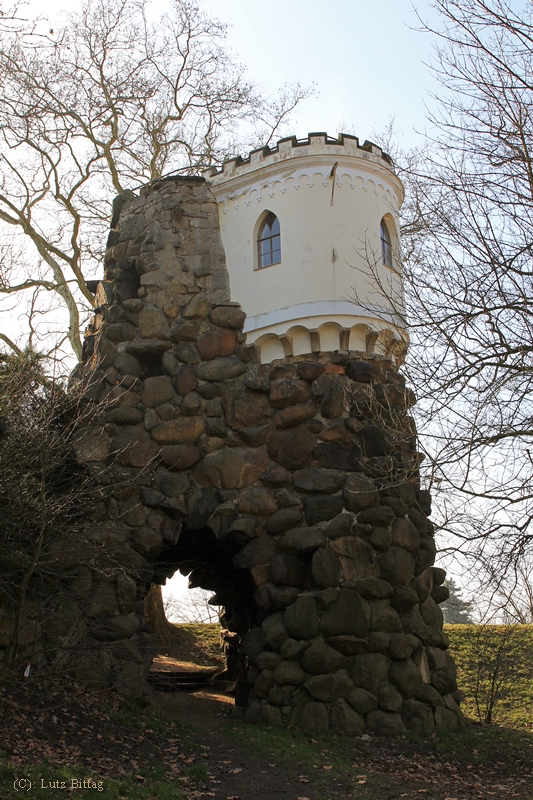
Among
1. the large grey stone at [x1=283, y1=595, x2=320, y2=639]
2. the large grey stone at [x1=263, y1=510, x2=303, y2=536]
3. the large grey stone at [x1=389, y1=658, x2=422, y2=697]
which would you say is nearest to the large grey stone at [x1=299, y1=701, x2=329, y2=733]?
the large grey stone at [x1=283, y1=595, x2=320, y2=639]

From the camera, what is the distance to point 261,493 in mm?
10578

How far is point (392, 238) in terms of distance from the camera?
43.5 feet

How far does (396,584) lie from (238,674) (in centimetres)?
468

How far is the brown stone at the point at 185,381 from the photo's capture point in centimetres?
1105

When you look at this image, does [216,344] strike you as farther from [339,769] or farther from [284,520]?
[339,769]

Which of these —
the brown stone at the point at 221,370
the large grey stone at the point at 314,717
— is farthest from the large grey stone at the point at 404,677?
the brown stone at the point at 221,370

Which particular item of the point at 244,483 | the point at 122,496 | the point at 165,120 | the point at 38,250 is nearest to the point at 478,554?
the point at 244,483

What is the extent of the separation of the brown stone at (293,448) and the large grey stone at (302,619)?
1.76m

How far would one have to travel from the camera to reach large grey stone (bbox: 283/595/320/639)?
9.87 m

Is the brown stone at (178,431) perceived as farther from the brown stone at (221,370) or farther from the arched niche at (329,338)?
the arched niche at (329,338)

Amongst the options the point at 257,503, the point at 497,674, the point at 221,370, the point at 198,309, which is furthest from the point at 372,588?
the point at 198,309

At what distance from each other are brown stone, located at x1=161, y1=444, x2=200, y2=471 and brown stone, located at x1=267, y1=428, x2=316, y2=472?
105 cm

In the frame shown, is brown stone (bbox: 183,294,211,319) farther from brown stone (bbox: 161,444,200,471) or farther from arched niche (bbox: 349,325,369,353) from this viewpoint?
arched niche (bbox: 349,325,369,353)

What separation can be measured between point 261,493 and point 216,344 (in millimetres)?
2200
